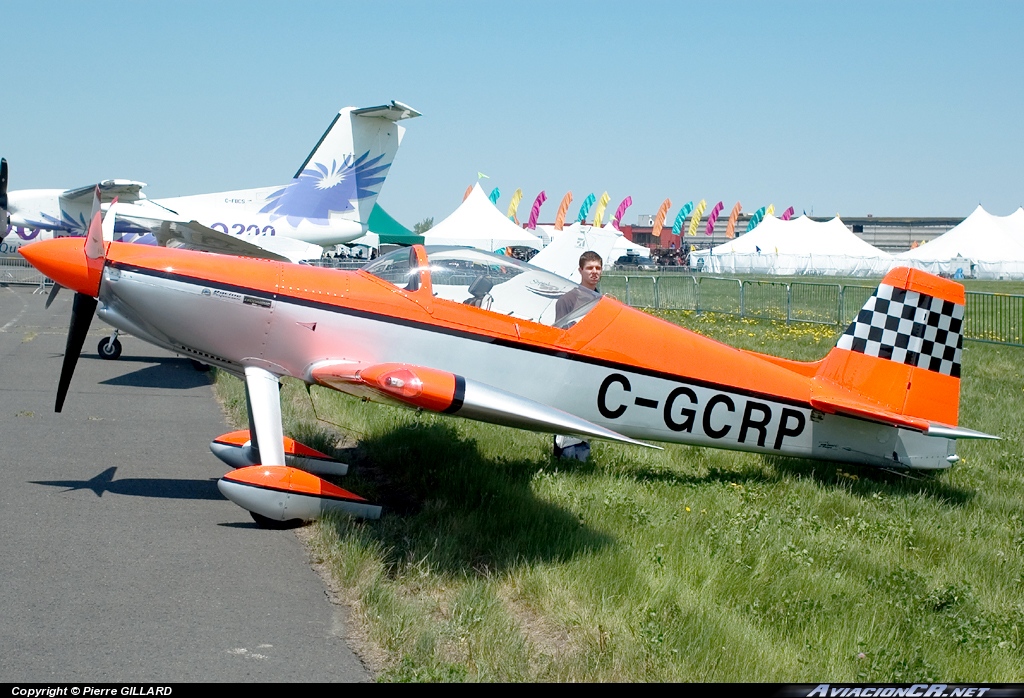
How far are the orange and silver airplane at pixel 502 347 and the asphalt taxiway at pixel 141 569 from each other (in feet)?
1.78

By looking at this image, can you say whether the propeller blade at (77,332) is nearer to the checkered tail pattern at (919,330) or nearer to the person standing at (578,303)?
the person standing at (578,303)

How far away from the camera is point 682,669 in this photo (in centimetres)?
388

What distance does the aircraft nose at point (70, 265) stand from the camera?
21.6 feet

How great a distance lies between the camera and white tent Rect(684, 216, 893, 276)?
58.2 metres

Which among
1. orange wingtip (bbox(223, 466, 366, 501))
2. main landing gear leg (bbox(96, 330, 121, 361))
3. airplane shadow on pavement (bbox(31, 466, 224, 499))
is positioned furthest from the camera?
main landing gear leg (bbox(96, 330, 121, 361))

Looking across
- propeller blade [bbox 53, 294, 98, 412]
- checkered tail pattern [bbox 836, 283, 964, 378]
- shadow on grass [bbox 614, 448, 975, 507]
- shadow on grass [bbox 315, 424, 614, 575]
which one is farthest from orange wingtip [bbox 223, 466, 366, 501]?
checkered tail pattern [bbox 836, 283, 964, 378]

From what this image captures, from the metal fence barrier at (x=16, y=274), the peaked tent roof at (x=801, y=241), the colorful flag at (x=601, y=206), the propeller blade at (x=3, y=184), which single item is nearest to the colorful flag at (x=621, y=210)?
the colorful flag at (x=601, y=206)

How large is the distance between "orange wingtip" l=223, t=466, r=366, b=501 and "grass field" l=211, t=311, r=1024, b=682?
0.25 m

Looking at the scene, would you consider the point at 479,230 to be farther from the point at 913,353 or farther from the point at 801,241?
the point at 913,353

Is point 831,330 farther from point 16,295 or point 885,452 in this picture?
point 16,295

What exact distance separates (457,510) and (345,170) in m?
16.2

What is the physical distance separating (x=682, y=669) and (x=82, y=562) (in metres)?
3.37

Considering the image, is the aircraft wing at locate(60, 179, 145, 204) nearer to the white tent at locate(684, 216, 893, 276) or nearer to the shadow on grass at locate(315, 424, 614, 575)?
the shadow on grass at locate(315, 424, 614, 575)

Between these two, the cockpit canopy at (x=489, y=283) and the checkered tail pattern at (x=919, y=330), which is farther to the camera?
the checkered tail pattern at (x=919, y=330)
